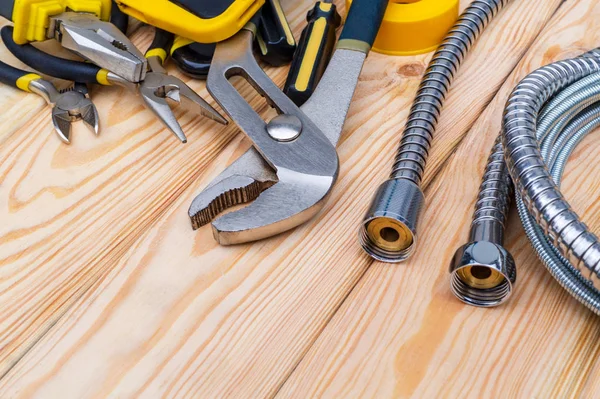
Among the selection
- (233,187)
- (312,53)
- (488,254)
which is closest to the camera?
(488,254)

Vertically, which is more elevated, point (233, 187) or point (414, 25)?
point (414, 25)

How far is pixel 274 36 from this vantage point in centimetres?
92

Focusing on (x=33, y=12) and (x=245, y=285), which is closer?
(x=245, y=285)

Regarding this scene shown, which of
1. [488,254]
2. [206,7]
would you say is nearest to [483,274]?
[488,254]

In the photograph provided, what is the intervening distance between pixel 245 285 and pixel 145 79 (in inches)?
11.8

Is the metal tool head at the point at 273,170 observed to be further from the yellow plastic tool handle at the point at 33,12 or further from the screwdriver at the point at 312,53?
the yellow plastic tool handle at the point at 33,12

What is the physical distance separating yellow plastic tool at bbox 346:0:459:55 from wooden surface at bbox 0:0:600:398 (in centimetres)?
7

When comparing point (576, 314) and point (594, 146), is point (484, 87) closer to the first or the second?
point (594, 146)

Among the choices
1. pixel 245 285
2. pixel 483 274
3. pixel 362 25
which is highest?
pixel 362 25

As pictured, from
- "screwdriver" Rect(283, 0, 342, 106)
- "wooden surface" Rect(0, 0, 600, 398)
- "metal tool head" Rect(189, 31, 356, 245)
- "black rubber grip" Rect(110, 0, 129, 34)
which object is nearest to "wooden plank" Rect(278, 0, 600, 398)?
"wooden surface" Rect(0, 0, 600, 398)

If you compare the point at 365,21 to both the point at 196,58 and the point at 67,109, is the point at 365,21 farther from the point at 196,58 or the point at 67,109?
the point at 67,109

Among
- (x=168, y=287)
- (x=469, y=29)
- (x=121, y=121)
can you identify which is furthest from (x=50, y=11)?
(x=469, y=29)

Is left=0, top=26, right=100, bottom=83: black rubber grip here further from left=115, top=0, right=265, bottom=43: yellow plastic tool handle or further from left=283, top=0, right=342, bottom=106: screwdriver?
left=283, top=0, right=342, bottom=106: screwdriver

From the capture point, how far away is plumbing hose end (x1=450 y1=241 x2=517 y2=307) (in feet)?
2.22
